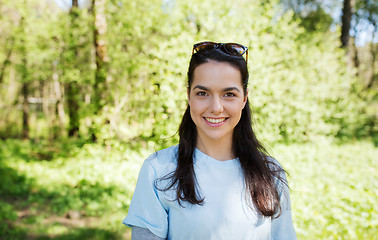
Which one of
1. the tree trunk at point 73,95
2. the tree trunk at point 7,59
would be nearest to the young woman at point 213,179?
the tree trunk at point 73,95

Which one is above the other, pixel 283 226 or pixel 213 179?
pixel 213 179

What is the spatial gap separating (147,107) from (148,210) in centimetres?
415

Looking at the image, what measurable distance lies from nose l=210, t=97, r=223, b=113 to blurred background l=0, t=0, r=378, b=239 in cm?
121

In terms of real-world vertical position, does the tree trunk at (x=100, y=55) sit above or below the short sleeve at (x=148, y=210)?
above

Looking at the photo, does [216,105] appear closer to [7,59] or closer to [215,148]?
[215,148]

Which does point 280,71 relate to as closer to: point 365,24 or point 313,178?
point 313,178

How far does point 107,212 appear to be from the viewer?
4445mm

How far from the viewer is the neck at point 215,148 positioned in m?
1.55

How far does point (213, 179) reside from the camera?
1424 mm

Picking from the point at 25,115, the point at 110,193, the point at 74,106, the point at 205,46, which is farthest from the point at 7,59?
the point at 205,46

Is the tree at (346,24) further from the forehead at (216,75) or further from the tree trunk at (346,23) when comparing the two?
the forehead at (216,75)

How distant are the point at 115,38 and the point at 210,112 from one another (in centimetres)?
561

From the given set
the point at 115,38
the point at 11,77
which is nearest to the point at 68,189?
the point at 115,38

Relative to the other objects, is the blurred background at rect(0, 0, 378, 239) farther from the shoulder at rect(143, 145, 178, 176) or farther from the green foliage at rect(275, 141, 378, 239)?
the shoulder at rect(143, 145, 178, 176)
